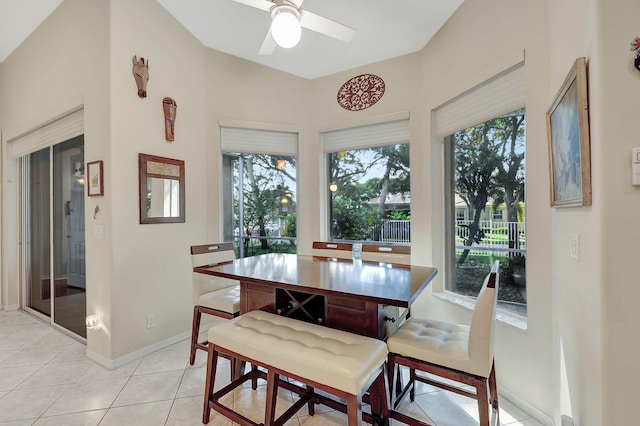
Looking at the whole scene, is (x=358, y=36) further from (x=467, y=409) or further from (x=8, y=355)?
(x=8, y=355)

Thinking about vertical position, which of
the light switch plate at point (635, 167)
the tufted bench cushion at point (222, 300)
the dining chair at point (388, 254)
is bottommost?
the tufted bench cushion at point (222, 300)

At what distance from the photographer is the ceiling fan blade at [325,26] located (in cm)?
198

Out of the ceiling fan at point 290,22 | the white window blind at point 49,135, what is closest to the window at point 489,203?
the ceiling fan at point 290,22

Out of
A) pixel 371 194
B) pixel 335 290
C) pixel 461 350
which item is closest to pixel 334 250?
pixel 371 194

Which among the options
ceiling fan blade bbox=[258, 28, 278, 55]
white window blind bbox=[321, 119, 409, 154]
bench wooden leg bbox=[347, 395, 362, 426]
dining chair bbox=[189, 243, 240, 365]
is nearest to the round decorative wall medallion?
white window blind bbox=[321, 119, 409, 154]

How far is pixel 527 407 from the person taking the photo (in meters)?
1.89

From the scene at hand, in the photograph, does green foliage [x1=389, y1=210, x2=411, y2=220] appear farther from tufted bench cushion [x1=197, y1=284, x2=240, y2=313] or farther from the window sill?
tufted bench cushion [x1=197, y1=284, x2=240, y2=313]

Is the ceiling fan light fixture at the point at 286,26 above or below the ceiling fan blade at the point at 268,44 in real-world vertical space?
below

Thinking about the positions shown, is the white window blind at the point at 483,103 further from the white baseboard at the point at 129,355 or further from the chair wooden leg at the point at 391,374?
the white baseboard at the point at 129,355

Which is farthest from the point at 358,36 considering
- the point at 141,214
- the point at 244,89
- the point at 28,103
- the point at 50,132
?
the point at 28,103

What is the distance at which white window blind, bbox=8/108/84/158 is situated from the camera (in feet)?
9.63

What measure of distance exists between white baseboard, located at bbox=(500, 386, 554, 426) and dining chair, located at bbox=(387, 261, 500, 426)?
332 millimetres

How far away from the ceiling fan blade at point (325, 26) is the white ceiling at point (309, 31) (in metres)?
0.54

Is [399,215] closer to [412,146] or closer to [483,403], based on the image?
[412,146]
